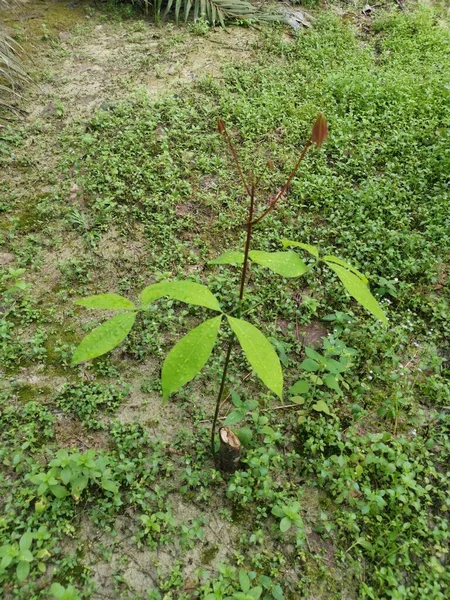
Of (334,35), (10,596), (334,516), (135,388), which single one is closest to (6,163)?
(135,388)

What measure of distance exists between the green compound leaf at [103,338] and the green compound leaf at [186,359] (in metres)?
0.18

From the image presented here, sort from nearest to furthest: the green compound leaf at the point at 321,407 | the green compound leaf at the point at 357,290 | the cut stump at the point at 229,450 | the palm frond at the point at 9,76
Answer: the green compound leaf at the point at 357,290 → the cut stump at the point at 229,450 → the green compound leaf at the point at 321,407 → the palm frond at the point at 9,76

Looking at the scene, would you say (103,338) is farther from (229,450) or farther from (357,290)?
(229,450)

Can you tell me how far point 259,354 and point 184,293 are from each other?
0.95 ft

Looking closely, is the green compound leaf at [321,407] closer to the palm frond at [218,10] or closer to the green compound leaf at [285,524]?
the green compound leaf at [285,524]

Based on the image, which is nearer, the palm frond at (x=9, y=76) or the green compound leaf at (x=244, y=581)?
the green compound leaf at (x=244, y=581)

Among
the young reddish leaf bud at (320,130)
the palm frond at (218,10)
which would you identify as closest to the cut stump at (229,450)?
the young reddish leaf bud at (320,130)

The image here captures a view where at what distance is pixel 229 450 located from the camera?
212cm

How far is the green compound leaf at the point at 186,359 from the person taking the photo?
1345mm

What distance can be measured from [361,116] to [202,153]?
166cm

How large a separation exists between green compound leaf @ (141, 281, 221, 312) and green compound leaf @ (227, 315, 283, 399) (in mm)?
85

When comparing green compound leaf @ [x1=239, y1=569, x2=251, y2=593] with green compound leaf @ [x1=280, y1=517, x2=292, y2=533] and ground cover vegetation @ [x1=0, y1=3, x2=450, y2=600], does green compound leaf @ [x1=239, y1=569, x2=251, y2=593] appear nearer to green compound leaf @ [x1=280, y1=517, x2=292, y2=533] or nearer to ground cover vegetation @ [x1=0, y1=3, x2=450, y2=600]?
ground cover vegetation @ [x1=0, y1=3, x2=450, y2=600]

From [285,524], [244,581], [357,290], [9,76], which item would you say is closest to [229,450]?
[285,524]

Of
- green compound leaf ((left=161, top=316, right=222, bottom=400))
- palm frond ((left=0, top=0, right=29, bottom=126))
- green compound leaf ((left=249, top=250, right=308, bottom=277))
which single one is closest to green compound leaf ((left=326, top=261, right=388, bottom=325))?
green compound leaf ((left=249, top=250, right=308, bottom=277))
